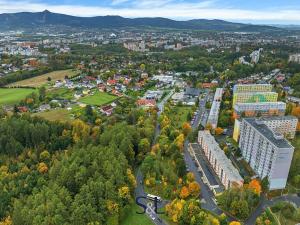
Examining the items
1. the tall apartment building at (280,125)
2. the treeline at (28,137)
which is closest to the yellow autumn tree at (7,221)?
the treeline at (28,137)

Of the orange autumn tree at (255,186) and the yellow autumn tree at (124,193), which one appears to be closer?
the yellow autumn tree at (124,193)

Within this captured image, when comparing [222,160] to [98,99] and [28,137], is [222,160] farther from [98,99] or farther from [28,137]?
[98,99]

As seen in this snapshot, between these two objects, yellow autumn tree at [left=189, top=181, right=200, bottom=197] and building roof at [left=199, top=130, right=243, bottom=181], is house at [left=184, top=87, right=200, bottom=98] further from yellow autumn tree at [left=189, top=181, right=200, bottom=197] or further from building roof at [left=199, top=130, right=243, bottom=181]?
yellow autumn tree at [left=189, top=181, right=200, bottom=197]

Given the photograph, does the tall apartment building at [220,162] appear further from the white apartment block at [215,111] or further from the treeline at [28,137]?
the treeline at [28,137]

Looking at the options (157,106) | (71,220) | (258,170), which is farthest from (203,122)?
(71,220)

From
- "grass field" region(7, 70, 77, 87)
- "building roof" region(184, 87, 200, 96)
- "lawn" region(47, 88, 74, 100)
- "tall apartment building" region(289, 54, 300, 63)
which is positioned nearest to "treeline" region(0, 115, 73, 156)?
"lawn" region(47, 88, 74, 100)

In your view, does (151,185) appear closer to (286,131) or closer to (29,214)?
(29,214)
